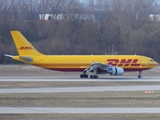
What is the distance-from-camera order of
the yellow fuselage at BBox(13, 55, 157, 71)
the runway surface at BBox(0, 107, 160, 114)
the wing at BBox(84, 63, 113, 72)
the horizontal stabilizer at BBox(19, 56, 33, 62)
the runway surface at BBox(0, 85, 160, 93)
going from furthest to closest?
the wing at BBox(84, 63, 113, 72)
the yellow fuselage at BBox(13, 55, 157, 71)
the horizontal stabilizer at BBox(19, 56, 33, 62)
the runway surface at BBox(0, 85, 160, 93)
the runway surface at BBox(0, 107, 160, 114)

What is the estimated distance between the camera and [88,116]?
21266mm

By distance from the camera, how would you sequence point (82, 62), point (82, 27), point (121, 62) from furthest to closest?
point (82, 27) → point (121, 62) → point (82, 62)

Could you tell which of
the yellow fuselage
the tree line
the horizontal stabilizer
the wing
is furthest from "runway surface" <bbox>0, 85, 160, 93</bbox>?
the tree line

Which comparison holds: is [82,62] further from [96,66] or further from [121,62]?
[121,62]

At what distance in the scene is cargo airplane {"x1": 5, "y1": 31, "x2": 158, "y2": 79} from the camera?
46.5m

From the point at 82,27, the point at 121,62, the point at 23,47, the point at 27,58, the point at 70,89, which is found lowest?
the point at 70,89

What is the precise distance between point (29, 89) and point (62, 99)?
7.05 meters

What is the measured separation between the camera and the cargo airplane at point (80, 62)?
46.5 meters

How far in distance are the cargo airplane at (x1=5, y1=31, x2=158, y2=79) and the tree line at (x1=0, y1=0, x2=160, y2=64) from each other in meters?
18.4

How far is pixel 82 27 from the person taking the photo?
84.3m

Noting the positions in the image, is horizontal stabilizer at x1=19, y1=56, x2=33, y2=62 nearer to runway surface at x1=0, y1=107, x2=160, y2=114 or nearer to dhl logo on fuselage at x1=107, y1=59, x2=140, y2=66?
dhl logo on fuselage at x1=107, y1=59, x2=140, y2=66

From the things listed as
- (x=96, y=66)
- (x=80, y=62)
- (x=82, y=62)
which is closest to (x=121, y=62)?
(x=96, y=66)

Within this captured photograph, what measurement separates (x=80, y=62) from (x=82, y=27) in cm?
3704

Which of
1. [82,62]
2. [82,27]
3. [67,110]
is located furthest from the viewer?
[82,27]
